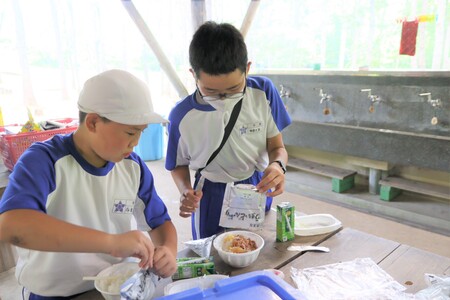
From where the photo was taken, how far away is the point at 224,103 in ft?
4.63

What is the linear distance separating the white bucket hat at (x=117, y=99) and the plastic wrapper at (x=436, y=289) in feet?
2.97

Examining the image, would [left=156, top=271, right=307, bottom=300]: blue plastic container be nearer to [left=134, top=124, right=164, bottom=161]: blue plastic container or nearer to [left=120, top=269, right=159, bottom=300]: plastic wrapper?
[left=120, top=269, right=159, bottom=300]: plastic wrapper

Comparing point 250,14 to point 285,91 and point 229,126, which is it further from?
point 229,126

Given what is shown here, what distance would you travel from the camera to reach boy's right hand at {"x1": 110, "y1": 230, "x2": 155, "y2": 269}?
86 centimetres

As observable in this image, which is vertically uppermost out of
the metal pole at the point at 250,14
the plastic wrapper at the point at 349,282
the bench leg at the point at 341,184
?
the metal pole at the point at 250,14

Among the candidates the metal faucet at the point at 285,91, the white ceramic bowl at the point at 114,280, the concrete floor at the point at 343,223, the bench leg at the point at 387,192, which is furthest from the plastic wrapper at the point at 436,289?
the metal faucet at the point at 285,91

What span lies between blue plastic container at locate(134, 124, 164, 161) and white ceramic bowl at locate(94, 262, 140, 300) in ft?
12.6

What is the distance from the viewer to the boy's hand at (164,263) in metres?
0.96

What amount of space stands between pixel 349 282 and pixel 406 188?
7.92ft

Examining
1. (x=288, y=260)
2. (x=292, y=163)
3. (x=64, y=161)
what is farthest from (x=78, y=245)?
(x=292, y=163)

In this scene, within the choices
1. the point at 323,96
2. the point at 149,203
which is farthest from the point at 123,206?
the point at 323,96

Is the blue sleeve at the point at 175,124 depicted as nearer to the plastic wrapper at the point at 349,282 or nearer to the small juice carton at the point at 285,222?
the small juice carton at the point at 285,222

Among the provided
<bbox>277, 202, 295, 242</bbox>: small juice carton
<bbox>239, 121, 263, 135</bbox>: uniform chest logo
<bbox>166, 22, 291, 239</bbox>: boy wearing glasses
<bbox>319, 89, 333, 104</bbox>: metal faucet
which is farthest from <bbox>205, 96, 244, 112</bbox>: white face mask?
<bbox>319, 89, 333, 104</bbox>: metal faucet

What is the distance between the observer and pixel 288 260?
3.85ft
